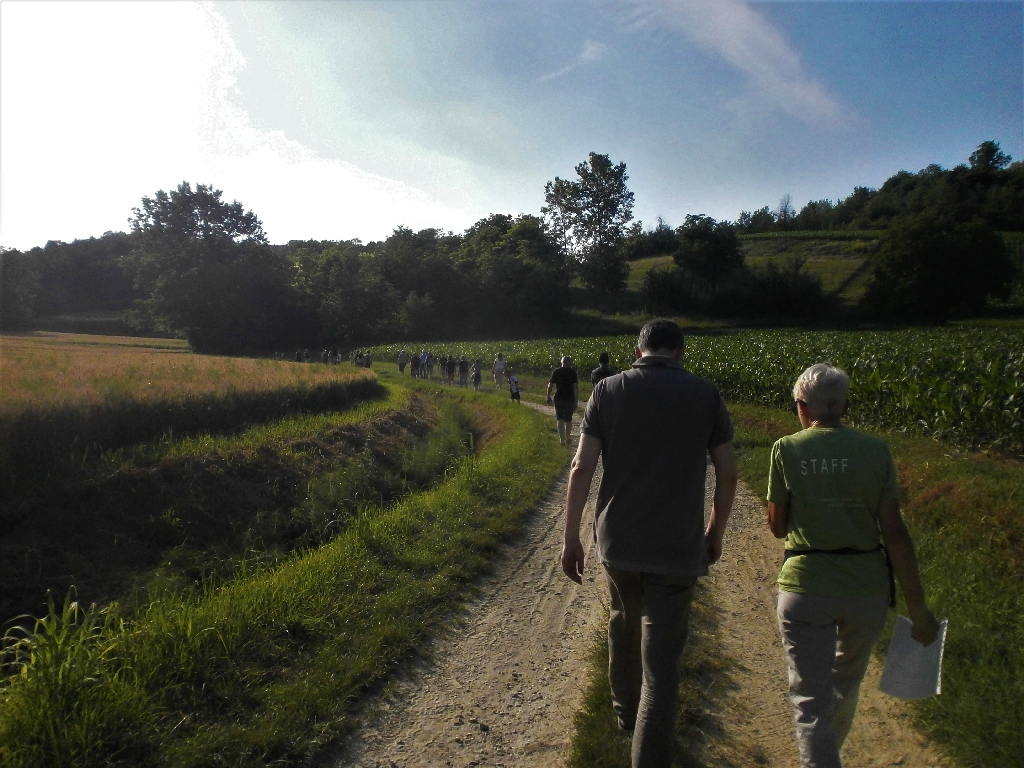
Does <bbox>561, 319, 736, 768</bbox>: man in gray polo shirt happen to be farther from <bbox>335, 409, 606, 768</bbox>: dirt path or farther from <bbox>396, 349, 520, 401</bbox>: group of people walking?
<bbox>396, 349, 520, 401</bbox>: group of people walking

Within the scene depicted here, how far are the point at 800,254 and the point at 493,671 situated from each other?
270 ft

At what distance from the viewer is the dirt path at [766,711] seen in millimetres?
3293

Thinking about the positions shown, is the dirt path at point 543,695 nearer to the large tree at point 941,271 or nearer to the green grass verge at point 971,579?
the green grass verge at point 971,579

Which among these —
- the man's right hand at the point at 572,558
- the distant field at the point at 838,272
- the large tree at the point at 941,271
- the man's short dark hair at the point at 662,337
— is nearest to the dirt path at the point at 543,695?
the man's right hand at the point at 572,558

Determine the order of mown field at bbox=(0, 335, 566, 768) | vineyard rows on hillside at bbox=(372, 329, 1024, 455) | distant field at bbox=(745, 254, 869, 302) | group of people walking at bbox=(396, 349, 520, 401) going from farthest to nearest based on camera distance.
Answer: distant field at bbox=(745, 254, 869, 302) < group of people walking at bbox=(396, 349, 520, 401) < vineyard rows on hillside at bbox=(372, 329, 1024, 455) < mown field at bbox=(0, 335, 566, 768)

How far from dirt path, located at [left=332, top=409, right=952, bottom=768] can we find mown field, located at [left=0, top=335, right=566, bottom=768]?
30 cm

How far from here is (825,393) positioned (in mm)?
2797

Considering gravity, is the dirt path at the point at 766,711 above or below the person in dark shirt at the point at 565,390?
below

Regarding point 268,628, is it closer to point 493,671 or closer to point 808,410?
point 493,671

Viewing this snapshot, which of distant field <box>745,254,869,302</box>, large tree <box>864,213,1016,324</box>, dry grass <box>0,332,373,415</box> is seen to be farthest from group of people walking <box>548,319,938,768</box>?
distant field <box>745,254,869,302</box>

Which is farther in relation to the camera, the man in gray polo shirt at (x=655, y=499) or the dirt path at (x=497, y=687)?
the dirt path at (x=497, y=687)

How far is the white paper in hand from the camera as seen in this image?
2.64m

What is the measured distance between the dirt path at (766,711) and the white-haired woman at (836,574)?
0.81 m

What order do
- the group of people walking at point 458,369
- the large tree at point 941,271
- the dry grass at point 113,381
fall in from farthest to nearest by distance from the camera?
the large tree at point 941,271, the group of people walking at point 458,369, the dry grass at point 113,381
